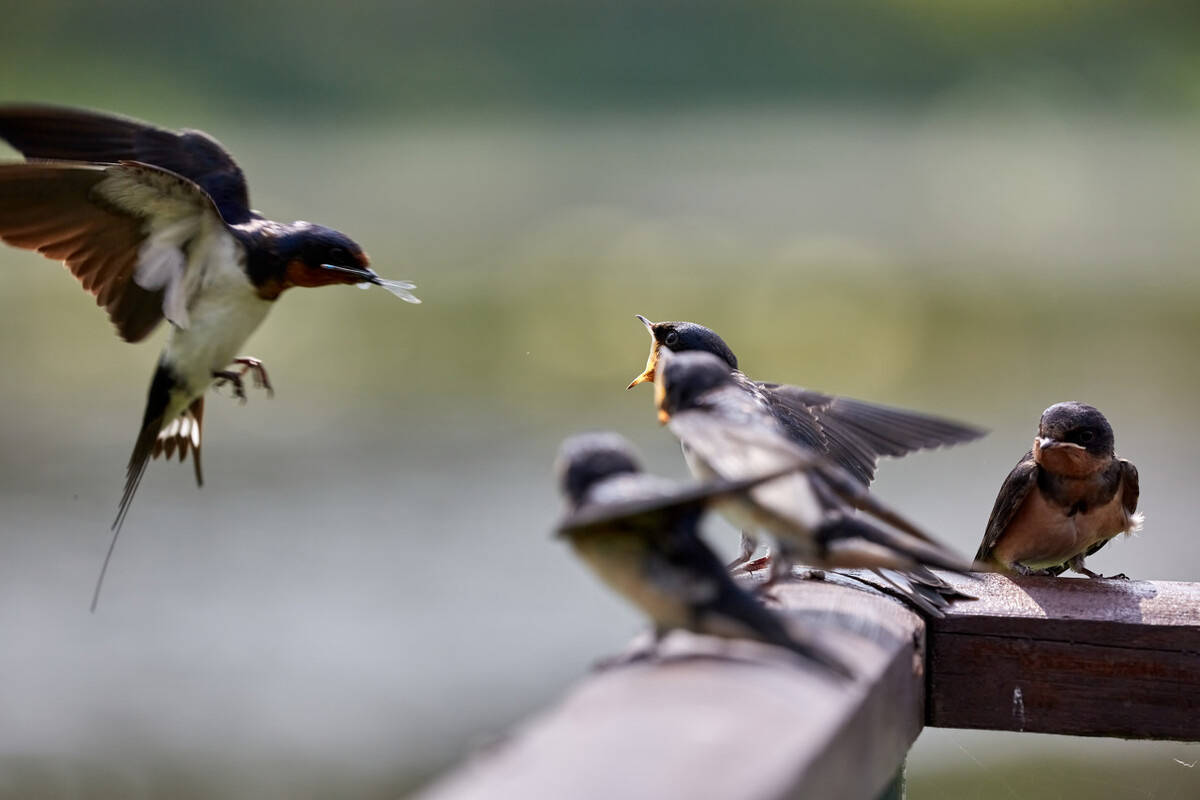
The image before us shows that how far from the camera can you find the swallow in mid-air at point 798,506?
7.66 ft

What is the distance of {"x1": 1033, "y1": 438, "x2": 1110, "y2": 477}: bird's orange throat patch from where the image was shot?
14.2ft

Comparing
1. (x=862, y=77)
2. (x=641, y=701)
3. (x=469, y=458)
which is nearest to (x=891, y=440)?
(x=641, y=701)

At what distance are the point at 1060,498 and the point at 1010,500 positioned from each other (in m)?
0.13

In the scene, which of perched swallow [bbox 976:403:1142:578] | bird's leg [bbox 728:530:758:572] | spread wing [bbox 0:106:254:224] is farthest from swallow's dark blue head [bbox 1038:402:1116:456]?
spread wing [bbox 0:106:254:224]

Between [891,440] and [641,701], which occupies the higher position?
[891,440]

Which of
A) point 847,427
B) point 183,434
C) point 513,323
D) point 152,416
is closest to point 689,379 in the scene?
point 847,427

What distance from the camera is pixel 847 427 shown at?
11.9 feet

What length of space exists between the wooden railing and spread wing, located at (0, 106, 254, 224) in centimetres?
202

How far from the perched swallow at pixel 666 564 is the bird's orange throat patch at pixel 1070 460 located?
2.46m

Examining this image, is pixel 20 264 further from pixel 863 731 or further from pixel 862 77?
pixel 863 731

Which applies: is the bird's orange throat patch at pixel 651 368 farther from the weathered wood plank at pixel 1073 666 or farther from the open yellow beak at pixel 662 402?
the weathered wood plank at pixel 1073 666

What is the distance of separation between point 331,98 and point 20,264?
4214mm

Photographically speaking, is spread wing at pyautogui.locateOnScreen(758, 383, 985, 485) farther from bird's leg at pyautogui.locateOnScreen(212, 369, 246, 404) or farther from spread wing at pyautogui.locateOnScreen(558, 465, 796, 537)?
spread wing at pyautogui.locateOnScreen(558, 465, 796, 537)

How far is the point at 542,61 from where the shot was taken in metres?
17.8
